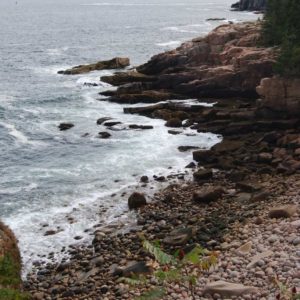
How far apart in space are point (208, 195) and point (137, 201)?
452cm

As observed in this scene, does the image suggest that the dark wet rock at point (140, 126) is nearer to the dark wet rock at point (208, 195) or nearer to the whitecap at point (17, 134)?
the whitecap at point (17, 134)

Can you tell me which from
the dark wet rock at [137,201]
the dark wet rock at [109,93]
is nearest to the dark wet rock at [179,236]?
the dark wet rock at [137,201]

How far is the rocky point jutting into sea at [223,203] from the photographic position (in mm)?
21312

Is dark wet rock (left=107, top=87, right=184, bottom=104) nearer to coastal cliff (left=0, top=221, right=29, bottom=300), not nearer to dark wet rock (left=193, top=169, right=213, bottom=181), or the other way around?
dark wet rock (left=193, top=169, right=213, bottom=181)

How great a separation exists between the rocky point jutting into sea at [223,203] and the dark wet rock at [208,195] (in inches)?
2.5

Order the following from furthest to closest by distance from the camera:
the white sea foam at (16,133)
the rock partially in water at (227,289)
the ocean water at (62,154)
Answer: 1. the white sea foam at (16,133)
2. the ocean water at (62,154)
3. the rock partially in water at (227,289)

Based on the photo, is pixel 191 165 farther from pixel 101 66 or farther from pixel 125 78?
pixel 101 66

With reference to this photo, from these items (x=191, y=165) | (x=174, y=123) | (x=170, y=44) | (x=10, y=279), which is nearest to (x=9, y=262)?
(x=10, y=279)

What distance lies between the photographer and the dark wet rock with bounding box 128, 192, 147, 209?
32.4 m

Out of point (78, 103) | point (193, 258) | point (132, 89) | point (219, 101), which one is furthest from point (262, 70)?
point (193, 258)

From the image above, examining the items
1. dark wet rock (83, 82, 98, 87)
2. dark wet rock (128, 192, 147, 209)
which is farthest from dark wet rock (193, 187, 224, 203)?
dark wet rock (83, 82, 98, 87)

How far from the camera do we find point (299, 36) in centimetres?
4872

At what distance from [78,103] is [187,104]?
49.2 ft

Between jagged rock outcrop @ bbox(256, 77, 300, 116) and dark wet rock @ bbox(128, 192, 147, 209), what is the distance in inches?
753
